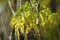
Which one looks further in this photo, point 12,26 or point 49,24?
point 12,26

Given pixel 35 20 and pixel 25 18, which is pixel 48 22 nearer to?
pixel 35 20

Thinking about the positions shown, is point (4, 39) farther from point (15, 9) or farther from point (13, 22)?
point (15, 9)

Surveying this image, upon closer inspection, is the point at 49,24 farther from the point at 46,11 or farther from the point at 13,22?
the point at 13,22

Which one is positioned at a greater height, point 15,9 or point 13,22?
point 15,9

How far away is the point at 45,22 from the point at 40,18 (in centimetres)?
8

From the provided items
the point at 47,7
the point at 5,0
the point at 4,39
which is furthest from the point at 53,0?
the point at 4,39

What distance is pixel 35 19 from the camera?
7.52 ft

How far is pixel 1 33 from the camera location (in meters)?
2.50

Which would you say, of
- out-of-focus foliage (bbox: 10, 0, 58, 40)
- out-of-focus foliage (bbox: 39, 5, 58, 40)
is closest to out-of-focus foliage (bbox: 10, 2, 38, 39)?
out-of-focus foliage (bbox: 10, 0, 58, 40)

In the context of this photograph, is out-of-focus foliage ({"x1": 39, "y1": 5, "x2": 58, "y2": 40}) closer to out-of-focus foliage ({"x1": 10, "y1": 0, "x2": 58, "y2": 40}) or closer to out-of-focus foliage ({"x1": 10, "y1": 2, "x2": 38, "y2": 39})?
out-of-focus foliage ({"x1": 10, "y1": 0, "x2": 58, "y2": 40})

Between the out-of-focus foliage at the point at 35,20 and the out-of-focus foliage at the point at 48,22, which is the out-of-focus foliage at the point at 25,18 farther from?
the out-of-focus foliage at the point at 48,22

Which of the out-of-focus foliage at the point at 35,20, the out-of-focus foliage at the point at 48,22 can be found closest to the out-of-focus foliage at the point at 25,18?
the out-of-focus foliage at the point at 35,20

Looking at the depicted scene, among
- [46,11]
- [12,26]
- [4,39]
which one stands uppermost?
[46,11]

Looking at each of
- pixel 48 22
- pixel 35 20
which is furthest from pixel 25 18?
pixel 48 22
